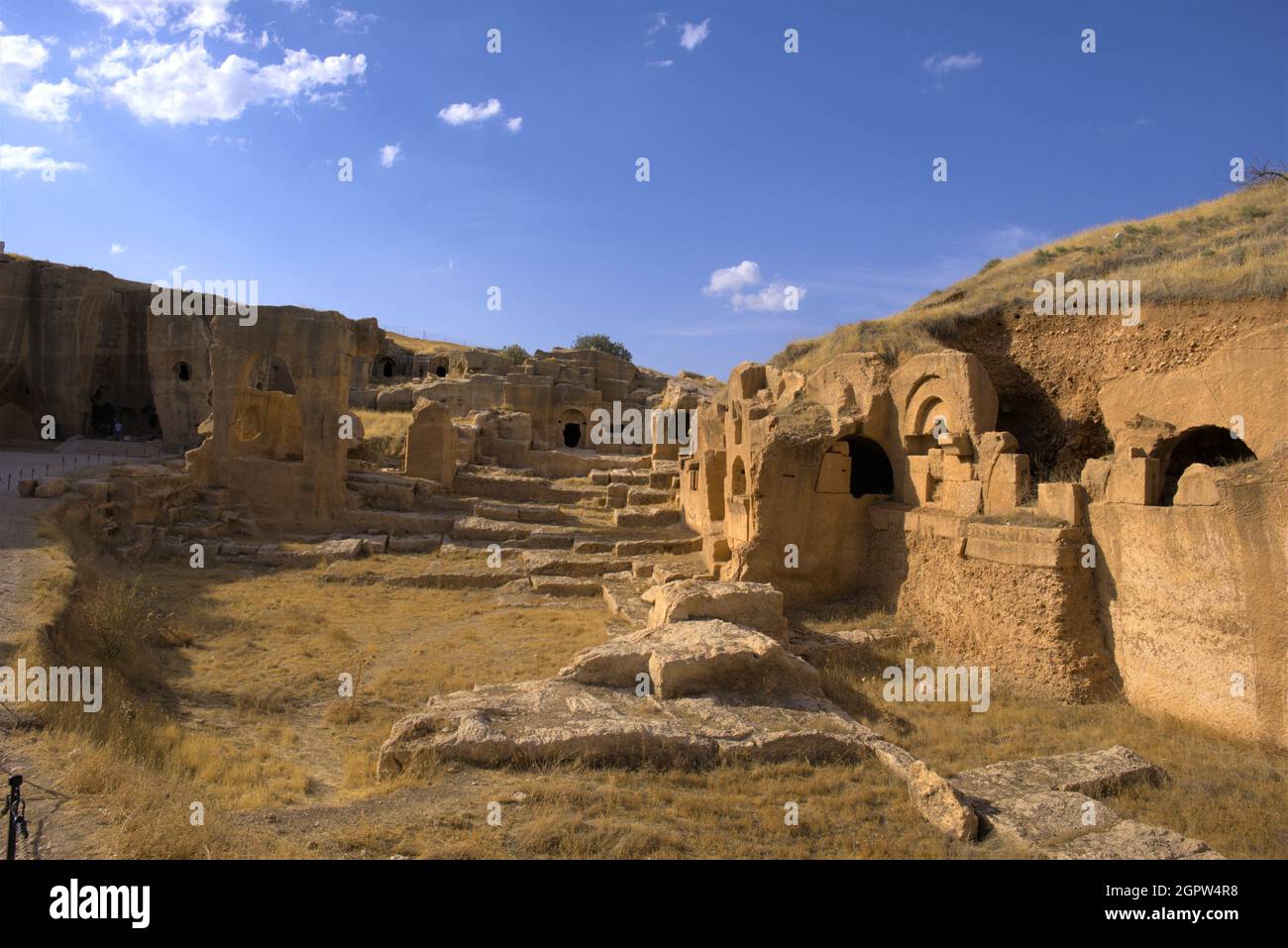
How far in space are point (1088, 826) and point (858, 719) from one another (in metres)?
2.55

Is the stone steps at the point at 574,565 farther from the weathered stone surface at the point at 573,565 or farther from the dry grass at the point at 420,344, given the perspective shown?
the dry grass at the point at 420,344

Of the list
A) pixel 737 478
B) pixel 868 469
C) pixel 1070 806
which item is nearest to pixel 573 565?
pixel 737 478

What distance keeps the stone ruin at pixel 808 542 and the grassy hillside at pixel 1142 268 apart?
1158mm

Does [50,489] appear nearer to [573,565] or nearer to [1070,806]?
[573,565]

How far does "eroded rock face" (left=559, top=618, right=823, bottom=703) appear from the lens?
6.87m

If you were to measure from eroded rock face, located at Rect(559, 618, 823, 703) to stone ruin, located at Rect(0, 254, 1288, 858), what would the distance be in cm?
3

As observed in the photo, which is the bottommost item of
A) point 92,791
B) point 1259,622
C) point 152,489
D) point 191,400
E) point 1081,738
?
point 1081,738

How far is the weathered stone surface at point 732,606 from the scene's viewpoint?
832 centimetres

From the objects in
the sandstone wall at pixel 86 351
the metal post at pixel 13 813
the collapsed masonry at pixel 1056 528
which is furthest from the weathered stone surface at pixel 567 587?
the sandstone wall at pixel 86 351

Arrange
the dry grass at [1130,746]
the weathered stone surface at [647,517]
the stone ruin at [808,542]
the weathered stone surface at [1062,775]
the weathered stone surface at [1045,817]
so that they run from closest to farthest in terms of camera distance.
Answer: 1. the weathered stone surface at [1045,817]
2. the dry grass at [1130,746]
3. the weathered stone surface at [1062,775]
4. the stone ruin at [808,542]
5. the weathered stone surface at [647,517]

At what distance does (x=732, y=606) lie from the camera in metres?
8.34

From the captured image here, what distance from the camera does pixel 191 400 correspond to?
1011 inches
